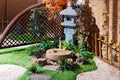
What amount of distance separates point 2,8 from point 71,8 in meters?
9.49

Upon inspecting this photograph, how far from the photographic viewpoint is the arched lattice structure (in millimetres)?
13084

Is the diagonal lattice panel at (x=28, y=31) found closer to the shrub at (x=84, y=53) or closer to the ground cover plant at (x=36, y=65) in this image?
the ground cover plant at (x=36, y=65)

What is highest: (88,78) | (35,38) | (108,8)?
(108,8)

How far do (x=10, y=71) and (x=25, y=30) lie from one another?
4.22 metres

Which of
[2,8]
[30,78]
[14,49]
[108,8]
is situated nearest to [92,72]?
[30,78]

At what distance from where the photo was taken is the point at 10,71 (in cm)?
970

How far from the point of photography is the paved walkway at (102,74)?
366 inches

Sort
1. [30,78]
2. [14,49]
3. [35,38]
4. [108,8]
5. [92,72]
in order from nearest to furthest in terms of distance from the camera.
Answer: [30,78] → [92,72] → [108,8] → [14,49] → [35,38]

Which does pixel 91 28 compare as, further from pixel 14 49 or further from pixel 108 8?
pixel 14 49

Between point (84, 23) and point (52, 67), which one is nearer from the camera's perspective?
point (52, 67)

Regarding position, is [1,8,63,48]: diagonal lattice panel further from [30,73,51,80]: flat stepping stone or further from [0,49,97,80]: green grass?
[30,73,51,80]: flat stepping stone

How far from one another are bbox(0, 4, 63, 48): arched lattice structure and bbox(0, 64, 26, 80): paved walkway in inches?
106

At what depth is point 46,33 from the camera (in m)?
14.0

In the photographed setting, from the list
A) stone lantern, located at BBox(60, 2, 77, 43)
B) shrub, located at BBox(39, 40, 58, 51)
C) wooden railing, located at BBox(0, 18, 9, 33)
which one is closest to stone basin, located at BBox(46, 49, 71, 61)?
shrub, located at BBox(39, 40, 58, 51)
